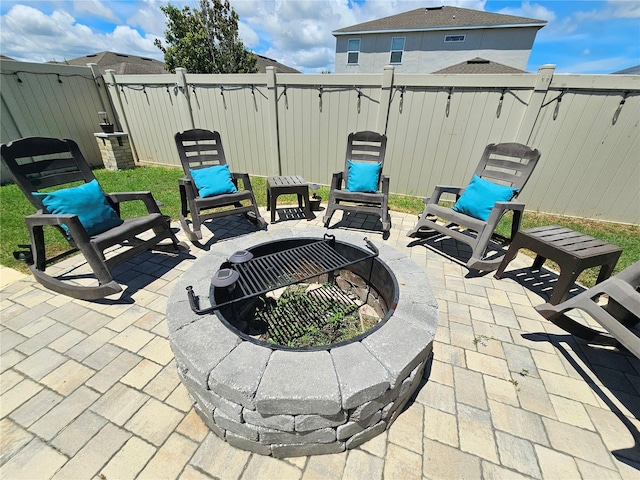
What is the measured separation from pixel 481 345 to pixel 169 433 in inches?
84.4

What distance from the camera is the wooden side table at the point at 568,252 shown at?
6.97 feet

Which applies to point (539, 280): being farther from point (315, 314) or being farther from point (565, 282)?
point (315, 314)

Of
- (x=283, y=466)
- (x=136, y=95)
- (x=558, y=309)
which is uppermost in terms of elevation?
(x=136, y=95)

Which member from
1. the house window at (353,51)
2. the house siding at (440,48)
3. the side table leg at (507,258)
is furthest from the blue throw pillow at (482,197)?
the house window at (353,51)

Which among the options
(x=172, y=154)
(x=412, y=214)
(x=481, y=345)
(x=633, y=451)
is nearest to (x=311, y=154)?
(x=412, y=214)

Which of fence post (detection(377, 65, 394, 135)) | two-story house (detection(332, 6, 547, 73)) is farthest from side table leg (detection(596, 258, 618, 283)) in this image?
two-story house (detection(332, 6, 547, 73))

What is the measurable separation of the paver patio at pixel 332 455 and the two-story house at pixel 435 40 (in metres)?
14.2

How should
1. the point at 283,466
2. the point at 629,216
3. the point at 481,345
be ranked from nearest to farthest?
the point at 283,466 < the point at 481,345 < the point at 629,216

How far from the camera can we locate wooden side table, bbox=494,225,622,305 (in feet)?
6.97

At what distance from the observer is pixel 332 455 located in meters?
1.36

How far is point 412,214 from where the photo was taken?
4352mm

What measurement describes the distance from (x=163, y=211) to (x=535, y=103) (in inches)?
232

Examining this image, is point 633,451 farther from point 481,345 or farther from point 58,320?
point 58,320

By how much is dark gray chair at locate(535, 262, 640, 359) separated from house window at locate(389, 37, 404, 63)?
14.6m
